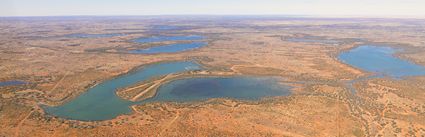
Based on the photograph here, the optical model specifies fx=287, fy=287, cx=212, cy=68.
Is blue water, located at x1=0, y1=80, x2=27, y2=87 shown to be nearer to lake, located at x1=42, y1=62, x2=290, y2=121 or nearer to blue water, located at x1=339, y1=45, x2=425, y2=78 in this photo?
lake, located at x1=42, y1=62, x2=290, y2=121

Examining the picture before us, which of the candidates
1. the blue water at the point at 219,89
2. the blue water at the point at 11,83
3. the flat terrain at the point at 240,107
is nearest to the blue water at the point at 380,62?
the flat terrain at the point at 240,107

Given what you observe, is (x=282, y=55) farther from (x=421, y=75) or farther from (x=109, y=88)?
(x=109, y=88)

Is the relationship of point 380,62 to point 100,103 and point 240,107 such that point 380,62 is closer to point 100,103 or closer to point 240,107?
point 240,107

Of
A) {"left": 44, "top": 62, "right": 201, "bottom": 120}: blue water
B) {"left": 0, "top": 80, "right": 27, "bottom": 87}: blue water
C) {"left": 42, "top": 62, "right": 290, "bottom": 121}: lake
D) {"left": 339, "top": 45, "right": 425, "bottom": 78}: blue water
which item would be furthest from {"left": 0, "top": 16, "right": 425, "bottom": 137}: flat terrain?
{"left": 339, "top": 45, "right": 425, "bottom": 78}: blue water

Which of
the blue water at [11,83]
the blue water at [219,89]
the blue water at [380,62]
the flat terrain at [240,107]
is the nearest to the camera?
the flat terrain at [240,107]

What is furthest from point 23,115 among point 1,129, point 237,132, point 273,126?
point 273,126

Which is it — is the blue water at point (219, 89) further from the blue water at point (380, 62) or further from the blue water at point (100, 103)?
the blue water at point (380, 62)

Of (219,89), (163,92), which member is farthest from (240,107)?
(163,92)
